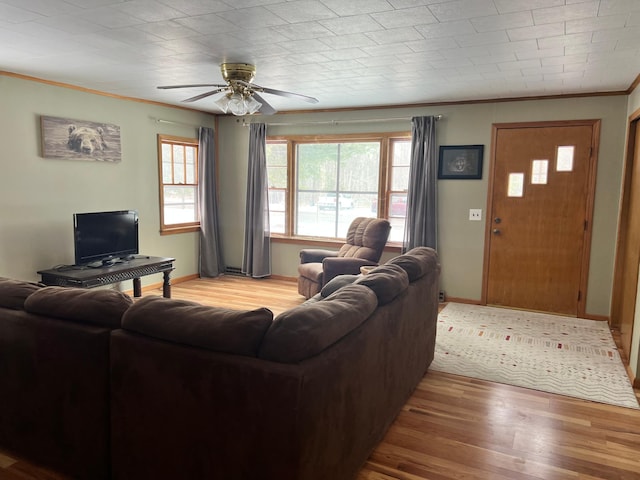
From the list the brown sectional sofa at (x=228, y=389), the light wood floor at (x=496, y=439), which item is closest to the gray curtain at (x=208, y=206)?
the light wood floor at (x=496, y=439)

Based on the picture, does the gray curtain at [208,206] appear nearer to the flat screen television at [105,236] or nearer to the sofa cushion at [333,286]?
the flat screen television at [105,236]

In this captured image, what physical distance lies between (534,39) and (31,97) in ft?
14.2

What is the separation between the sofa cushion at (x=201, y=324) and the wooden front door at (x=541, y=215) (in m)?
4.17

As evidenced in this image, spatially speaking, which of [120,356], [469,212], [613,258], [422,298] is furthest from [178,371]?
[613,258]

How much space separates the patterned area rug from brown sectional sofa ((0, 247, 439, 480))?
5.58 ft

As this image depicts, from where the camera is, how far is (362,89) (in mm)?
4707

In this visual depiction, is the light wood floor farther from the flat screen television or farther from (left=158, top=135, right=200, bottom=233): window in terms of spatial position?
(left=158, top=135, right=200, bottom=233): window

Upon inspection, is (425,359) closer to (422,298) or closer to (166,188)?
(422,298)

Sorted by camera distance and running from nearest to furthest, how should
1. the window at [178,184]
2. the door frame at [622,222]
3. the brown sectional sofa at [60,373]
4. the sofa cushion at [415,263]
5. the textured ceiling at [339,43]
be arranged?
the brown sectional sofa at [60,373] < the textured ceiling at [339,43] < the sofa cushion at [415,263] < the door frame at [622,222] < the window at [178,184]

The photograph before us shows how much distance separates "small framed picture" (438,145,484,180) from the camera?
5289mm

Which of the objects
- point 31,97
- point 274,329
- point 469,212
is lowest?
point 274,329

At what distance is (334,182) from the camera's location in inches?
247

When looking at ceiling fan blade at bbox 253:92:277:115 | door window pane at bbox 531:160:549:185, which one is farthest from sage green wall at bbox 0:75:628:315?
ceiling fan blade at bbox 253:92:277:115

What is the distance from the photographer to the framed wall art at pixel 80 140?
4.54 m
